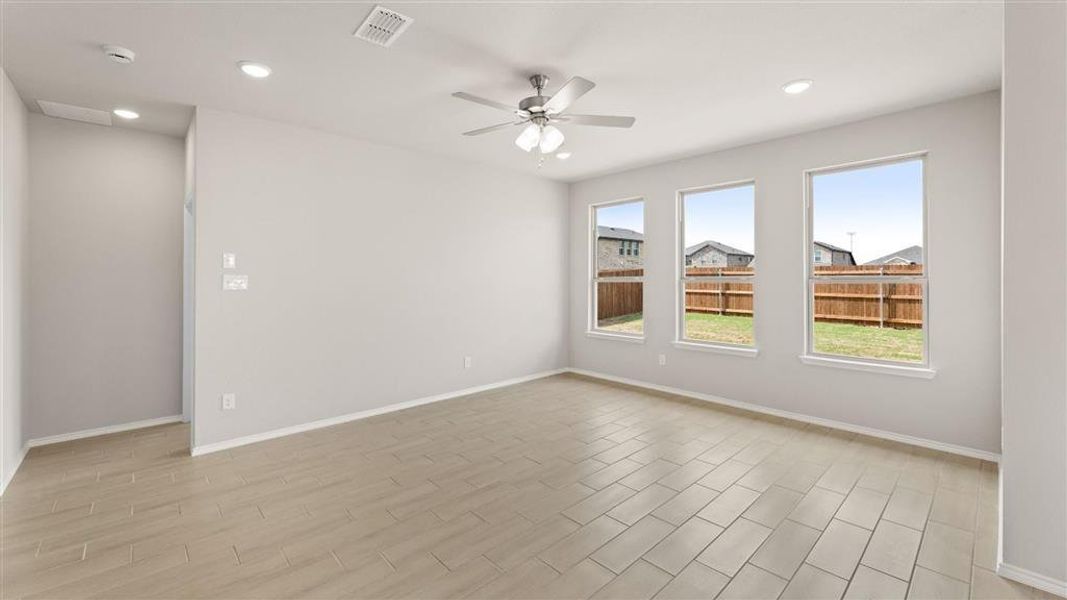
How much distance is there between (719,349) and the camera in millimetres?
4863

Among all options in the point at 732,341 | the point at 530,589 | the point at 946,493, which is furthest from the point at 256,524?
the point at 732,341

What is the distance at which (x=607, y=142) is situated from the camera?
4.53 metres

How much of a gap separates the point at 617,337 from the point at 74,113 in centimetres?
551

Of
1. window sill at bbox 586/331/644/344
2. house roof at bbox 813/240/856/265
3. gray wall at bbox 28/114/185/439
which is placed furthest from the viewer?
window sill at bbox 586/331/644/344

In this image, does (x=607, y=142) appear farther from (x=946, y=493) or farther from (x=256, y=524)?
(x=256, y=524)

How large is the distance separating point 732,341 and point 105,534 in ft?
16.6

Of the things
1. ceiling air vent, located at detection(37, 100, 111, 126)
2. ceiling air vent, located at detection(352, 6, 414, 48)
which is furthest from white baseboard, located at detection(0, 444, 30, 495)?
ceiling air vent, located at detection(352, 6, 414, 48)

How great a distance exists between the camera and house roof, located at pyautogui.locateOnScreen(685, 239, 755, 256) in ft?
16.1

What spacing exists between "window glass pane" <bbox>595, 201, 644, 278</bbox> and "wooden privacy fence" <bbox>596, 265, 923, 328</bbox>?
2.77 feet

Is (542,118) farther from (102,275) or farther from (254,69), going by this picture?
(102,275)

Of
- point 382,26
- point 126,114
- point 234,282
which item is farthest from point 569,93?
point 126,114

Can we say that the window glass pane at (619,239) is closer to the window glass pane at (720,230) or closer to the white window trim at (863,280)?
the window glass pane at (720,230)

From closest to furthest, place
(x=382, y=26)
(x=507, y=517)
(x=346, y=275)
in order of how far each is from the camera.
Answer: (x=382, y=26) → (x=507, y=517) → (x=346, y=275)

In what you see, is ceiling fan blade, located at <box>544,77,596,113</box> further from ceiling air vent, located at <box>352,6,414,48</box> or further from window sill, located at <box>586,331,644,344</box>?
window sill, located at <box>586,331,644,344</box>
